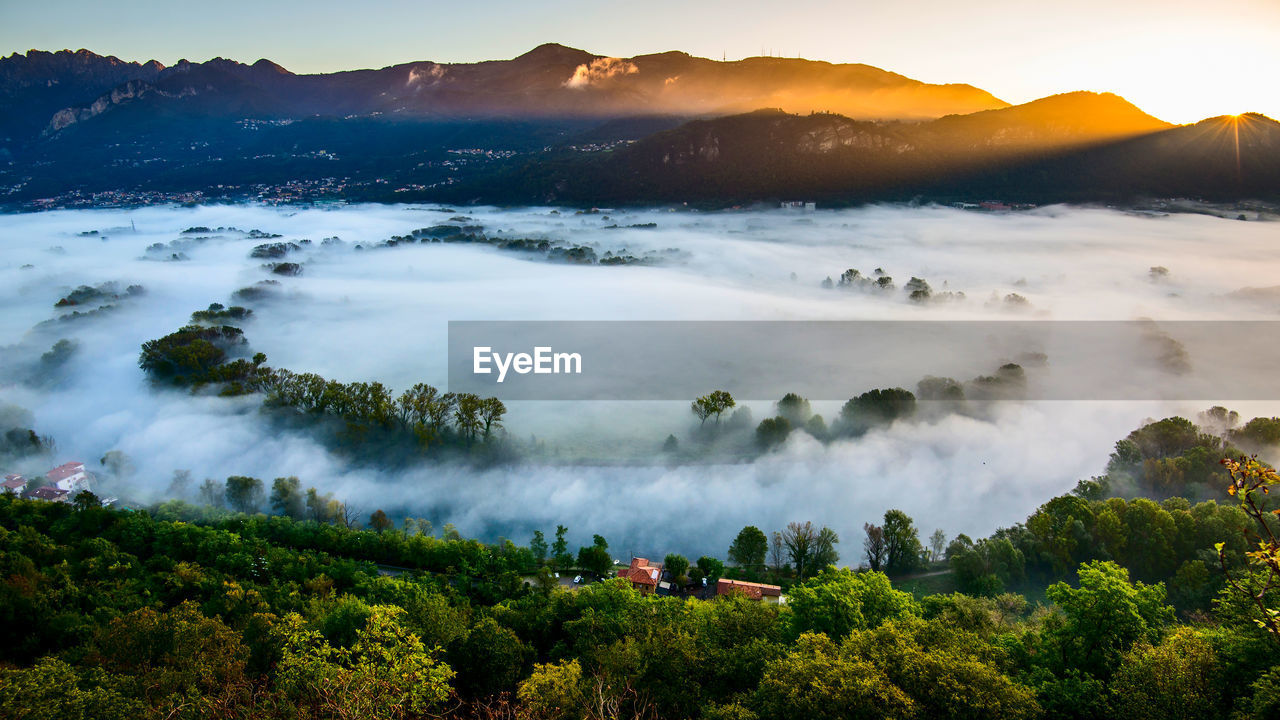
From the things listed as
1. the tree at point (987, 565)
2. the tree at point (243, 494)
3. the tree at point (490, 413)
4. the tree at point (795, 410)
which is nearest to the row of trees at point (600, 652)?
the tree at point (987, 565)

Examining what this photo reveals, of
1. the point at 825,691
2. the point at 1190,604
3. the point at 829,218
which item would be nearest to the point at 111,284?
the point at 825,691

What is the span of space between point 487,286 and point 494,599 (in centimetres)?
11380

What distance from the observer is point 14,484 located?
180ft

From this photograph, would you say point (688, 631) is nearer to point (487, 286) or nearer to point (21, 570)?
point (21, 570)

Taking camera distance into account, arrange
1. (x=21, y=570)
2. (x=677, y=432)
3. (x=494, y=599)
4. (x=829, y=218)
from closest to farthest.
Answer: (x=21, y=570), (x=494, y=599), (x=677, y=432), (x=829, y=218)

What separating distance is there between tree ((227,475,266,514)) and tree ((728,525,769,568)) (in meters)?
43.2

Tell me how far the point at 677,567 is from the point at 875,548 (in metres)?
14.8

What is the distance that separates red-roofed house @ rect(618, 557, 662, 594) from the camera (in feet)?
133

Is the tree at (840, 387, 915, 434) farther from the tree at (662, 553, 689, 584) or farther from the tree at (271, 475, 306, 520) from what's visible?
the tree at (271, 475, 306, 520)

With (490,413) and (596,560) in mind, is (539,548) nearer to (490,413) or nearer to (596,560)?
(596,560)

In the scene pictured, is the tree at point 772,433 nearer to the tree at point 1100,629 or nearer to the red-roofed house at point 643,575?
the red-roofed house at point 643,575

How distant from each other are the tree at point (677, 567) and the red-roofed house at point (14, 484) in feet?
193

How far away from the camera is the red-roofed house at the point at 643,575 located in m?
40.4

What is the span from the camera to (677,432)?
2554 inches
